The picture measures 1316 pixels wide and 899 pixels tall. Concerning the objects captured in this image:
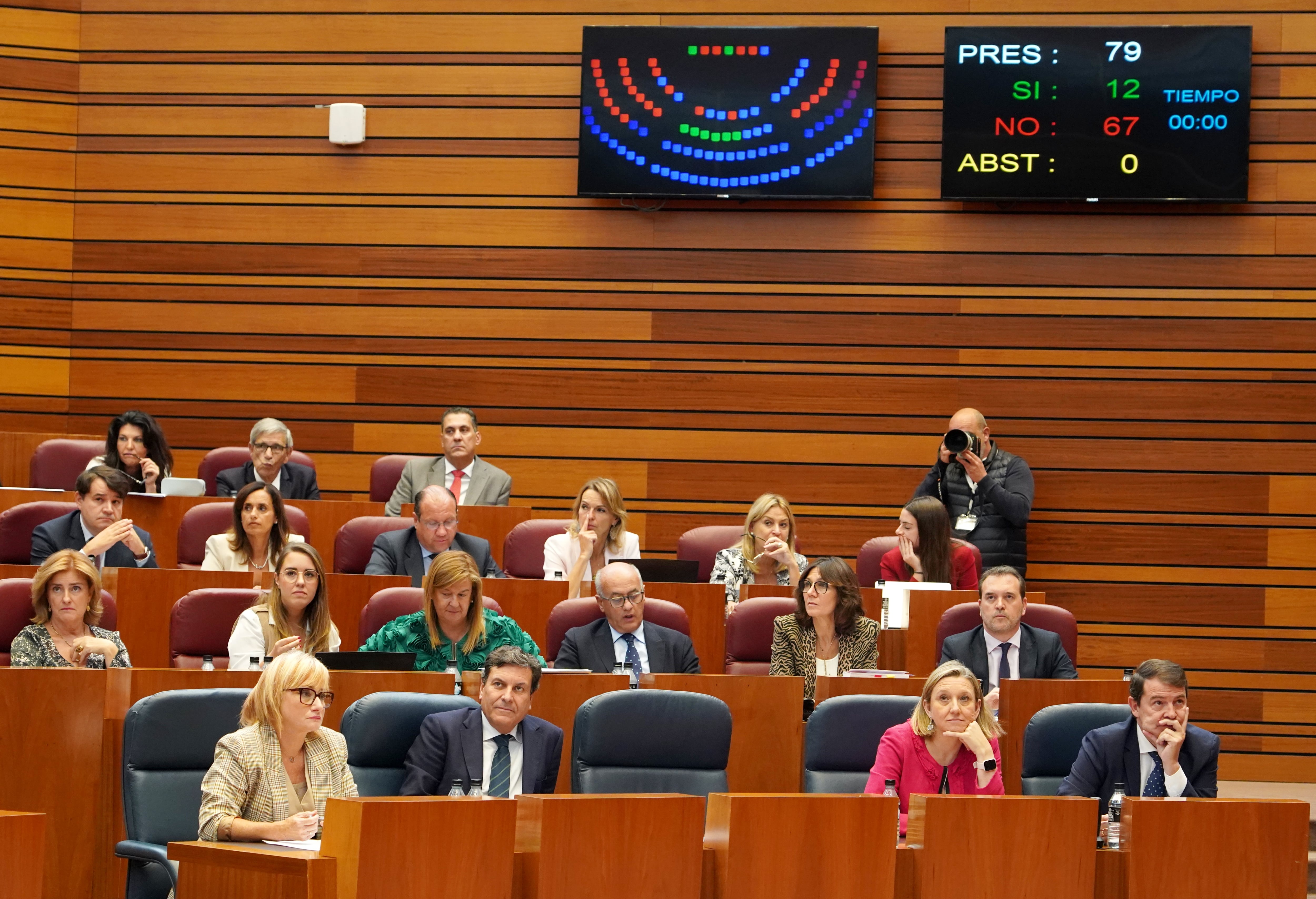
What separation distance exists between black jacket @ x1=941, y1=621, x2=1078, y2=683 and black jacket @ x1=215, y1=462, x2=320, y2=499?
2692 mm

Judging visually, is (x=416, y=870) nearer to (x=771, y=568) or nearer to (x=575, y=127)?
(x=771, y=568)

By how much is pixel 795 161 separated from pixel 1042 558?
186 cm

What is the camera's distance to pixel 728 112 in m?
6.52

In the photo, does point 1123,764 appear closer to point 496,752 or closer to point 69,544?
point 496,752

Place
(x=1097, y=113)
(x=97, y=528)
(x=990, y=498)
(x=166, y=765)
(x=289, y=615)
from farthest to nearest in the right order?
(x=1097, y=113) < (x=990, y=498) < (x=97, y=528) < (x=289, y=615) < (x=166, y=765)

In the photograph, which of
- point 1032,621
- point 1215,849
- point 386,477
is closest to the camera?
point 1215,849

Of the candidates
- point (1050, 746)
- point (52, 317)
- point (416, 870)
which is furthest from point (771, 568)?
point (52, 317)

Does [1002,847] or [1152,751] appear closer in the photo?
[1002,847]

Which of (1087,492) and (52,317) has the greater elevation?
(52,317)

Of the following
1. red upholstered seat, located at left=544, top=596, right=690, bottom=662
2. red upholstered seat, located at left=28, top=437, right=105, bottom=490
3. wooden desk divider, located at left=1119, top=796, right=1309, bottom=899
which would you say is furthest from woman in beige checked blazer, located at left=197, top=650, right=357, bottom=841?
red upholstered seat, located at left=28, top=437, right=105, bottom=490

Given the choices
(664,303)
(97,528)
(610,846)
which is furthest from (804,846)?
(664,303)

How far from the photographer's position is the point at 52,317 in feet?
22.9

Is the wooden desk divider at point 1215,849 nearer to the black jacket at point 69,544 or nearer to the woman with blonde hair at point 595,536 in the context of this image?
the woman with blonde hair at point 595,536

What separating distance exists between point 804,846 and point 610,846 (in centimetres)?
38
